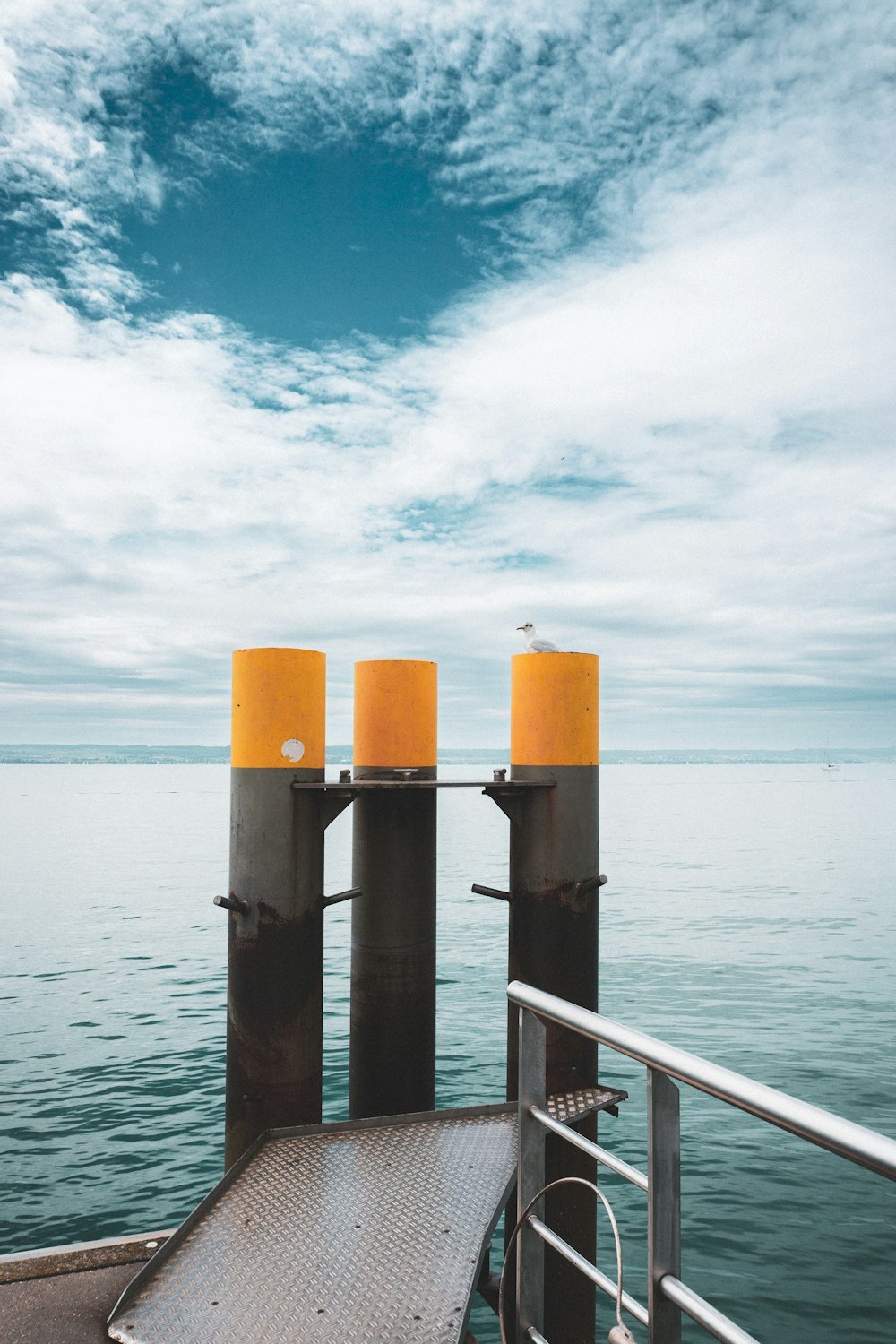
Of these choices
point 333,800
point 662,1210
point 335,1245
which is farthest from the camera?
point 333,800

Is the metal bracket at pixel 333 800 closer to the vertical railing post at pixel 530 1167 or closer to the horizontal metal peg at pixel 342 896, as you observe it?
the horizontal metal peg at pixel 342 896

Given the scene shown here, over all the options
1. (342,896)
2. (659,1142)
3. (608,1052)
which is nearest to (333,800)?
(342,896)

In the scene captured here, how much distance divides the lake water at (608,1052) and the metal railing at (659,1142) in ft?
15.1

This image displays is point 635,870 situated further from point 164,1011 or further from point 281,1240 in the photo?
point 281,1240

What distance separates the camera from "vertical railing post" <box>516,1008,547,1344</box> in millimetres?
2867

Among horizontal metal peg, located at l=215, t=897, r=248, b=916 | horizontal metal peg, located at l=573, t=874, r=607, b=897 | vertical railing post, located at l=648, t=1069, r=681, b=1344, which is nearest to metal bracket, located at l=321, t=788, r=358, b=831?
horizontal metal peg, located at l=215, t=897, r=248, b=916

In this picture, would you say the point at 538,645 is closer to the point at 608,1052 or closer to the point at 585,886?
the point at 585,886

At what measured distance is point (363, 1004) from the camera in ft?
21.0

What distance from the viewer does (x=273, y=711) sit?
5.81 m

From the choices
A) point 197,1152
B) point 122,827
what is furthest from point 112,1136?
point 122,827

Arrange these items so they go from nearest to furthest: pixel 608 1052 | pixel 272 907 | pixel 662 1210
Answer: pixel 662 1210, pixel 272 907, pixel 608 1052

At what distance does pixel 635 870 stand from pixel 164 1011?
2534 centimetres

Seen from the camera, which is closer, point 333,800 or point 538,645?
point 333,800

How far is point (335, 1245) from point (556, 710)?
3.51 m
